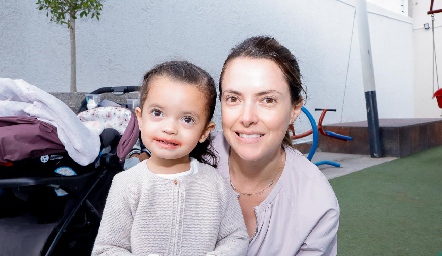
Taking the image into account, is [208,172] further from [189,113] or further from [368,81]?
[368,81]

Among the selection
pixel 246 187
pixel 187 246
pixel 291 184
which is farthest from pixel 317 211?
pixel 187 246

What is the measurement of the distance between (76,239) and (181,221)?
556mm

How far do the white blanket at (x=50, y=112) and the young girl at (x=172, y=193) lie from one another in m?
0.24

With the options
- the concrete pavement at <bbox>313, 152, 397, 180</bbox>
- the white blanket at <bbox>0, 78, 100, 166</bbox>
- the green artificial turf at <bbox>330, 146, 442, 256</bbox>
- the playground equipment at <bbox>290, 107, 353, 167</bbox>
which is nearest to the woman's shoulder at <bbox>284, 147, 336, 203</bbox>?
the white blanket at <bbox>0, 78, 100, 166</bbox>

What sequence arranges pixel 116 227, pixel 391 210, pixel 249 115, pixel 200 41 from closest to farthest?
1. pixel 116 227
2. pixel 249 115
3. pixel 391 210
4. pixel 200 41

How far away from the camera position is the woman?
1.19 m

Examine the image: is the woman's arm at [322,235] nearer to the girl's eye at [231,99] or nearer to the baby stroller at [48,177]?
the girl's eye at [231,99]

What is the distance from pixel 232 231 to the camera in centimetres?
113

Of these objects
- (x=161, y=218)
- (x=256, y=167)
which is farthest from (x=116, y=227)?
(x=256, y=167)

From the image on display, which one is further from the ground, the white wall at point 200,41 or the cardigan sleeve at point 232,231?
the white wall at point 200,41

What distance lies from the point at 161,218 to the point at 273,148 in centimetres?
37

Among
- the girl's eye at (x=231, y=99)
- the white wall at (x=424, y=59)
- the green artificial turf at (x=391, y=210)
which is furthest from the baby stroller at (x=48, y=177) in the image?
the white wall at (x=424, y=59)

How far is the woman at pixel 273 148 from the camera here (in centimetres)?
119

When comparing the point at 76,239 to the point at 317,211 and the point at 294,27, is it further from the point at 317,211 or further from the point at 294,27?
the point at 294,27
